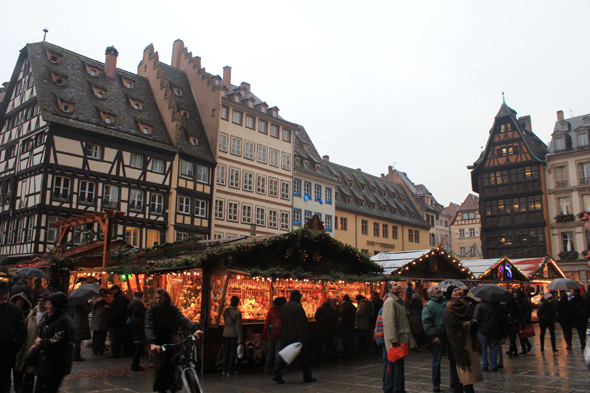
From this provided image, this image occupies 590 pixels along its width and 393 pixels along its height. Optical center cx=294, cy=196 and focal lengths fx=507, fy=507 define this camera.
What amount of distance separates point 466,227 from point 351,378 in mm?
59079

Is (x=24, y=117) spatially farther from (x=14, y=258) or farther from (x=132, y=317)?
(x=132, y=317)

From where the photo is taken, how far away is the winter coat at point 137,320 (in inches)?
393

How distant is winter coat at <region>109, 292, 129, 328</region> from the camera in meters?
11.8

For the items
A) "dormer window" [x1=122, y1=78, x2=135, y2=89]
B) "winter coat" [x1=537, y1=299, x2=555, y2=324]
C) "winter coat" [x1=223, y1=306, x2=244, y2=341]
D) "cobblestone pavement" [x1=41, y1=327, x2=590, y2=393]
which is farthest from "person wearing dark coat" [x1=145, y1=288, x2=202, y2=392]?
"dormer window" [x1=122, y1=78, x2=135, y2=89]

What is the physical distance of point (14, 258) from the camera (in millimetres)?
26969

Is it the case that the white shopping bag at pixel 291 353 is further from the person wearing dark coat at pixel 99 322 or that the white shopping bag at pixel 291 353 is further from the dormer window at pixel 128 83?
the dormer window at pixel 128 83

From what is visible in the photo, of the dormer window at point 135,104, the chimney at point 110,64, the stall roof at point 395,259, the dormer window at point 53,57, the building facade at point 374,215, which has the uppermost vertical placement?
the chimney at point 110,64

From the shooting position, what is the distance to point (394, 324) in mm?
6930

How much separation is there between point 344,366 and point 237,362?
2.32 meters

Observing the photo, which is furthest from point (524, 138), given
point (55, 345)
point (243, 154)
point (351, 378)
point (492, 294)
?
point (55, 345)

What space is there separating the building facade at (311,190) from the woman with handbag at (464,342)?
3169 centimetres

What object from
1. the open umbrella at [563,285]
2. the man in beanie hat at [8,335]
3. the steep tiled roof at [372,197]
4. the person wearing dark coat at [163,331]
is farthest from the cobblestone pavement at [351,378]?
the steep tiled roof at [372,197]

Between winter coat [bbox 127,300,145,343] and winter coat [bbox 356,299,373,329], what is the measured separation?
5.08 m

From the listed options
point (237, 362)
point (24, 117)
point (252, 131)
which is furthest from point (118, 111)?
point (237, 362)
